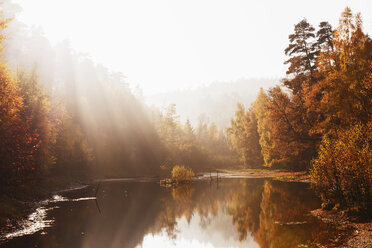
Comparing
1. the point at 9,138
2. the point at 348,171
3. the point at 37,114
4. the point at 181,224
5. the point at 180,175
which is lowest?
the point at 181,224

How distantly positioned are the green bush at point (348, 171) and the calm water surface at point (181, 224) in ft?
7.12

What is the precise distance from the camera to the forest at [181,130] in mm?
18344

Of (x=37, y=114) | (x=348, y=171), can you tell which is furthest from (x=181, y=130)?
(x=348, y=171)

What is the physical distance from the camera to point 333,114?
2997 centimetres

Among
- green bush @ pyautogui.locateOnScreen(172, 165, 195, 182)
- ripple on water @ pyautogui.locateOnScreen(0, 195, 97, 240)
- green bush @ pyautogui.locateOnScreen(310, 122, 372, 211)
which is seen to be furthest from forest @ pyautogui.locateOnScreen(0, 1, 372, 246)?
green bush @ pyautogui.locateOnScreen(172, 165, 195, 182)

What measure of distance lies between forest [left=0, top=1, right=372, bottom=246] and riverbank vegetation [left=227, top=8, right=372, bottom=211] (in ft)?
0.28

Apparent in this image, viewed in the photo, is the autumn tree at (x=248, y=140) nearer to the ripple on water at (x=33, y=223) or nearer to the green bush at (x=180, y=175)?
the green bush at (x=180, y=175)

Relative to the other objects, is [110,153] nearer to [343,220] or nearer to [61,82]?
[61,82]

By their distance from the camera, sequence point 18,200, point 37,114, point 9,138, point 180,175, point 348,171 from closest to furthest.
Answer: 1. point 348,171
2. point 9,138
3. point 18,200
4. point 37,114
5. point 180,175

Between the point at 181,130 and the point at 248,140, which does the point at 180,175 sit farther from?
the point at 181,130

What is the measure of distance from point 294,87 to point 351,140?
1111 inches

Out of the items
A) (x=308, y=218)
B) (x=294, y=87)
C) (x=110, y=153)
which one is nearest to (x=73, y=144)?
(x=110, y=153)

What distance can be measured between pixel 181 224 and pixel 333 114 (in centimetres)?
1992

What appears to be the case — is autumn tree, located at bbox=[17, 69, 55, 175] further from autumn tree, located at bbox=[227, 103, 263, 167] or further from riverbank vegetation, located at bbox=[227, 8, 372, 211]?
autumn tree, located at bbox=[227, 103, 263, 167]
